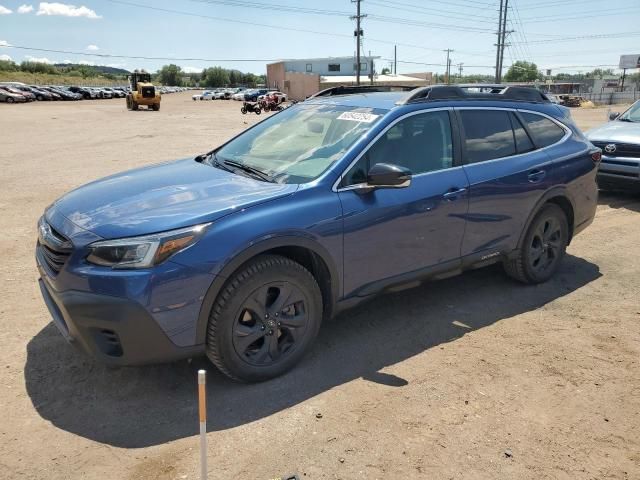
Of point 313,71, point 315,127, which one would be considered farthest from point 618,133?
point 313,71

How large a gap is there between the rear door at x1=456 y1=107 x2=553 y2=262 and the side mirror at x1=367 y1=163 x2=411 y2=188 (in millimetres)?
928

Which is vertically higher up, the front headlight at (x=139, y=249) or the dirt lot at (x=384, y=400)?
the front headlight at (x=139, y=249)

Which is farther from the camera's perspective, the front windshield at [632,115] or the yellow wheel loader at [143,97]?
the yellow wheel loader at [143,97]

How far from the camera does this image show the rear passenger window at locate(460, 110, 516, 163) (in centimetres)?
428

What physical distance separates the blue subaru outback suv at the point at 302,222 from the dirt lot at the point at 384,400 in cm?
36

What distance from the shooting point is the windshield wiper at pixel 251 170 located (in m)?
3.59

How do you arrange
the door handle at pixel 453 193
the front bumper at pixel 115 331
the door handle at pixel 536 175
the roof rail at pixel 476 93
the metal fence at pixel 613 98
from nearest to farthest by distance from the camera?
1. the front bumper at pixel 115 331
2. the door handle at pixel 453 193
3. the roof rail at pixel 476 93
4. the door handle at pixel 536 175
5. the metal fence at pixel 613 98

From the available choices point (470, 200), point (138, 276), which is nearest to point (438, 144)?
point (470, 200)

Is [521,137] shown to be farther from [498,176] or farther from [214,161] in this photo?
[214,161]

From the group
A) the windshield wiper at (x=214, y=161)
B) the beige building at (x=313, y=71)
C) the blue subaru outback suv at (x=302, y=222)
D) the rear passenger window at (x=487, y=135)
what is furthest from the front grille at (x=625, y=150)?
the beige building at (x=313, y=71)

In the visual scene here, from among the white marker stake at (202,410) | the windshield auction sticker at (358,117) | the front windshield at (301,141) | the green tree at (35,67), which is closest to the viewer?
the white marker stake at (202,410)

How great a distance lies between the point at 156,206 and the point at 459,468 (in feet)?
7.21

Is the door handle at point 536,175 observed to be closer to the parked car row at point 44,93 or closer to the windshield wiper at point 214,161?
the windshield wiper at point 214,161

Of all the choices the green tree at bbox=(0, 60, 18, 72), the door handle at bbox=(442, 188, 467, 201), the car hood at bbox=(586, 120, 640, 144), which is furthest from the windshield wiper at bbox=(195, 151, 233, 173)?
the green tree at bbox=(0, 60, 18, 72)
